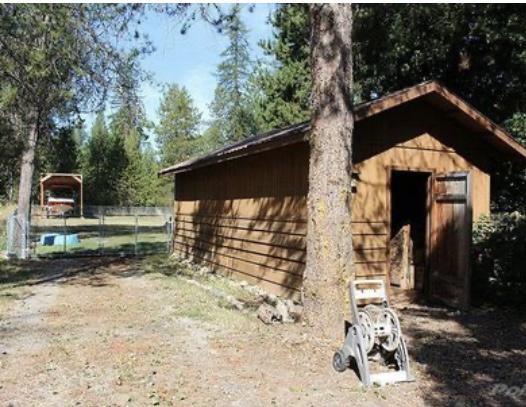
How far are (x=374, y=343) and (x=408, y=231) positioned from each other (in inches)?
221

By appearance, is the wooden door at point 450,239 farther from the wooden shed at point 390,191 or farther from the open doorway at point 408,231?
the open doorway at point 408,231

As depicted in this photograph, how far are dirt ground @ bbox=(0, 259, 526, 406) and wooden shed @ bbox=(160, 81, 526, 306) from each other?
3.68 feet

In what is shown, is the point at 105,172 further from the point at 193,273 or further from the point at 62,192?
the point at 193,273

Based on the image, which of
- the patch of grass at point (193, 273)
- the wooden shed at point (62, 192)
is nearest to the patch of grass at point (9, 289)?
the patch of grass at point (193, 273)

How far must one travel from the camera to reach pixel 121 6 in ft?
28.2

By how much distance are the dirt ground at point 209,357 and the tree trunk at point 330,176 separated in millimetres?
439

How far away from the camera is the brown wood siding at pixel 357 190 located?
26.0 ft

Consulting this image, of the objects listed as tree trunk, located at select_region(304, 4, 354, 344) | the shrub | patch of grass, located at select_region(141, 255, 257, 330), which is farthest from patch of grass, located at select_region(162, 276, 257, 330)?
the shrub

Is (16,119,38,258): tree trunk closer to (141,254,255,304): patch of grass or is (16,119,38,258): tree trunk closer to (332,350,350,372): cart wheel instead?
(141,254,255,304): patch of grass

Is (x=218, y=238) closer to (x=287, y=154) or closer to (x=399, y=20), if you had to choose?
(x=287, y=154)

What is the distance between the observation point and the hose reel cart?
4477 millimetres

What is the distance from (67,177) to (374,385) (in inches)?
1424

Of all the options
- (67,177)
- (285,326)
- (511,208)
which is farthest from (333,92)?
(67,177)

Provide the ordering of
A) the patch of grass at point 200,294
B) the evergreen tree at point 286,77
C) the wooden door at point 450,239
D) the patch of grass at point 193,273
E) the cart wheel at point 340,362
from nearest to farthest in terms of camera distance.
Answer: the cart wheel at point 340,362, the patch of grass at point 200,294, the wooden door at point 450,239, the patch of grass at point 193,273, the evergreen tree at point 286,77
